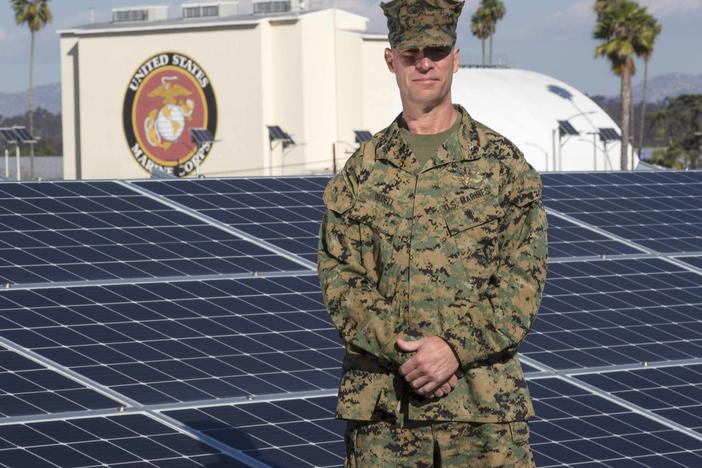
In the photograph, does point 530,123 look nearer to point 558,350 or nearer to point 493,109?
point 493,109

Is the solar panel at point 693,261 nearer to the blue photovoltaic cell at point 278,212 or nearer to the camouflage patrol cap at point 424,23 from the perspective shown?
the blue photovoltaic cell at point 278,212

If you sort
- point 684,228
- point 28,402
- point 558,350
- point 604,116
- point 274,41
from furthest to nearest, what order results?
point 604,116 → point 274,41 → point 684,228 → point 558,350 → point 28,402

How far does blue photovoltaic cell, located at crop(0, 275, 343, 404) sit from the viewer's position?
10609mm

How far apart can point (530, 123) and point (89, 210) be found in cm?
6265

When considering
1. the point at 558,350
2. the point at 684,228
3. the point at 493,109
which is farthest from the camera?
the point at 493,109

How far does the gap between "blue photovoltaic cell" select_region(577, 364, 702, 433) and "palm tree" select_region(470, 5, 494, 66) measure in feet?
336

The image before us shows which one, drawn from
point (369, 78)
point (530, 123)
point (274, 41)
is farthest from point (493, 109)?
point (274, 41)

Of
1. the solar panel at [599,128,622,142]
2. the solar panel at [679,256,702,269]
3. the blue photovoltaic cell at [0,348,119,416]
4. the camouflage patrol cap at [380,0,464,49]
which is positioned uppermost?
the camouflage patrol cap at [380,0,464,49]

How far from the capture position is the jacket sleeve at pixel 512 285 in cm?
601

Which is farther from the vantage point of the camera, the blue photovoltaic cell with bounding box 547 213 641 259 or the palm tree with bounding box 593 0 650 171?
the palm tree with bounding box 593 0 650 171

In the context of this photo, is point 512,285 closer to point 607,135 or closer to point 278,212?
point 278,212

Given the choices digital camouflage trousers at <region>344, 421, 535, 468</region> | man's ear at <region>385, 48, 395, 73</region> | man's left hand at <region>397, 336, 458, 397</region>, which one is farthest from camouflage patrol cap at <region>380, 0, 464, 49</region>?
digital camouflage trousers at <region>344, 421, 535, 468</region>

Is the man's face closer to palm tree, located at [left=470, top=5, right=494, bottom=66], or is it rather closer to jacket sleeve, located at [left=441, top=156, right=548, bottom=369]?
jacket sleeve, located at [left=441, top=156, right=548, bottom=369]

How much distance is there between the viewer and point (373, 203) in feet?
20.4
